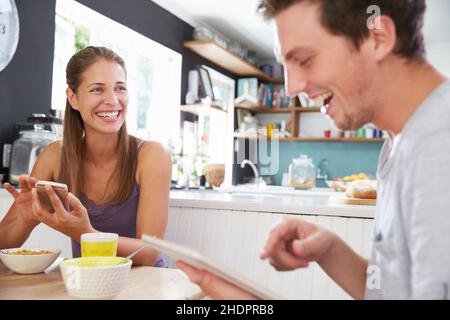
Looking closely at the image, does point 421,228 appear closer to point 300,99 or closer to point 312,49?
point 312,49

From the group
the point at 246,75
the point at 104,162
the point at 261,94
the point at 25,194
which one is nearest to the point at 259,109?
the point at 261,94

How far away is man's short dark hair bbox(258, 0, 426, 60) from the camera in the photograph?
27.7 inches

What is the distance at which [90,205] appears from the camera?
1530mm

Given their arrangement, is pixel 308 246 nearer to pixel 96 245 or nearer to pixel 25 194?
pixel 96 245

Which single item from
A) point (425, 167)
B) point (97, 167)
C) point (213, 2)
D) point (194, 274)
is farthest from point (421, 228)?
point (213, 2)

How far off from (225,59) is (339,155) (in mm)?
1656

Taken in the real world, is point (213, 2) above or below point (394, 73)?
above

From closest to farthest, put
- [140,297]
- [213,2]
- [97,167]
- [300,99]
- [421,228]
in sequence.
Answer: [421,228] → [140,297] → [97,167] → [213,2] → [300,99]

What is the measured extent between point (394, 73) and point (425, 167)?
0.64ft

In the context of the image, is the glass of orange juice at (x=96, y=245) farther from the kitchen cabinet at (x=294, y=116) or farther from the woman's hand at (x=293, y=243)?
the kitchen cabinet at (x=294, y=116)

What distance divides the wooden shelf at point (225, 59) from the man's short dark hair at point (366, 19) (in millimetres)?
3306

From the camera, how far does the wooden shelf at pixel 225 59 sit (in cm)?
399

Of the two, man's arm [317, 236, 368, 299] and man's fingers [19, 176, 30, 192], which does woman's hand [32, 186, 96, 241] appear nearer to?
man's fingers [19, 176, 30, 192]

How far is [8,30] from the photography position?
2.20 metres
